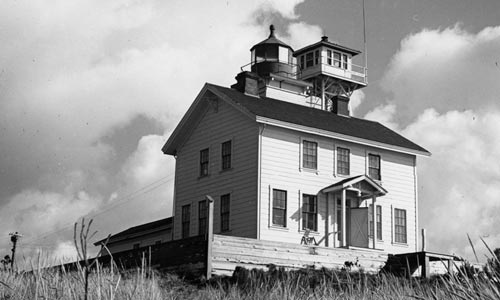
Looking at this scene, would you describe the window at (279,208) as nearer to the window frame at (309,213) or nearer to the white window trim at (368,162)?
the window frame at (309,213)

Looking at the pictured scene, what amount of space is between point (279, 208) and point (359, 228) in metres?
3.69

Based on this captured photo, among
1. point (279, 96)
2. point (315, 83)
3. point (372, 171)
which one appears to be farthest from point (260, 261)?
point (315, 83)

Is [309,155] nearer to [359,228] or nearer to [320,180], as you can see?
[320,180]

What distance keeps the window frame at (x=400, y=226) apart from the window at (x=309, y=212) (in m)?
4.66

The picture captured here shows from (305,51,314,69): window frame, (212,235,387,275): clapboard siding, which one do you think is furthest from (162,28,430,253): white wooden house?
(305,51,314,69): window frame

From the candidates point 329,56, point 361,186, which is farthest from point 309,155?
point 329,56

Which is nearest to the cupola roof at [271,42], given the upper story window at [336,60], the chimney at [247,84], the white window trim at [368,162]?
the upper story window at [336,60]

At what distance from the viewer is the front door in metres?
30.0

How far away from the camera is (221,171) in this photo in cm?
3042

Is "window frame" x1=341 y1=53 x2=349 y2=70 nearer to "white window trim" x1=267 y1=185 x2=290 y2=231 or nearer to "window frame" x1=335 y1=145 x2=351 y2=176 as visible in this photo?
"window frame" x1=335 y1=145 x2=351 y2=176

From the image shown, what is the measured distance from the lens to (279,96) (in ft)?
138

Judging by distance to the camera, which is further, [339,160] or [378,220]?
[378,220]

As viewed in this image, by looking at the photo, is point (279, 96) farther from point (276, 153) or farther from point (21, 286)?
point (21, 286)

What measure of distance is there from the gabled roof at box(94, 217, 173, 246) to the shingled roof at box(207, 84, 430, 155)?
830 centimetres
